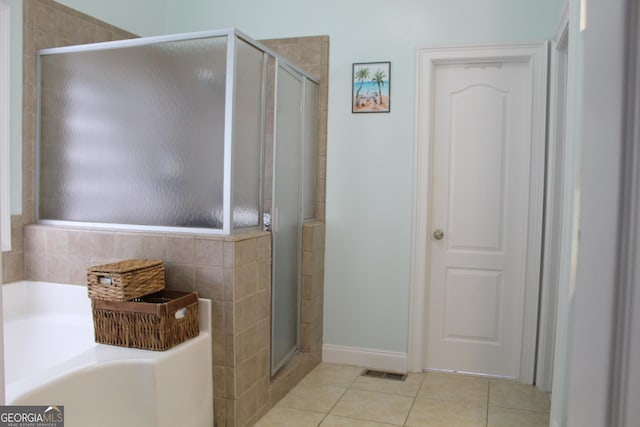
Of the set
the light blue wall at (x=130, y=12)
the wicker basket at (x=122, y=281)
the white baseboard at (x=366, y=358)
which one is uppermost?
the light blue wall at (x=130, y=12)

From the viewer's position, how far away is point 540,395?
2.96 meters

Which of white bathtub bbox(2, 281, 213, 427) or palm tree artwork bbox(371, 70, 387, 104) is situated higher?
palm tree artwork bbox(371, 70, 387, 104)

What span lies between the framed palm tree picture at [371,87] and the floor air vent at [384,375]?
180 centimetres

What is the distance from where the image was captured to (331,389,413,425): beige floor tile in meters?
2.62

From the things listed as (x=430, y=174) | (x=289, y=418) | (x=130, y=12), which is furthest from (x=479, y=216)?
(x=130, y=12)

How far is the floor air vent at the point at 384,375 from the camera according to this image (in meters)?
3.20

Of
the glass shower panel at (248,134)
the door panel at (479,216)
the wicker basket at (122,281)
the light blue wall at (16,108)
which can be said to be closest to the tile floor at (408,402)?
the door panel at (479,216)

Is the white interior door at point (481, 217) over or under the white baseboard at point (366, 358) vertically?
over

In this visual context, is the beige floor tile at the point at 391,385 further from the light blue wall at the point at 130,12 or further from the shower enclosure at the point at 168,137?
the light blue wall at the point at 130,12

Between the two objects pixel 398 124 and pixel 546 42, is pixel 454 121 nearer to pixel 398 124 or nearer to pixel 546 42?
pixel 398 124

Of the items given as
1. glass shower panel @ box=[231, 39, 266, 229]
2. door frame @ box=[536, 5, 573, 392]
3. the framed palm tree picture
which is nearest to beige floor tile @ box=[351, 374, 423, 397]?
door frame @ box=[536, 5, 573, 392]

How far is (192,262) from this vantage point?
2.29m

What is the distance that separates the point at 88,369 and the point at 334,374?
1785 mm

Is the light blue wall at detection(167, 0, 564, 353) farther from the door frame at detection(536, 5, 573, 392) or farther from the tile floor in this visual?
the door frame at detection(536, 5, 573, 392)
